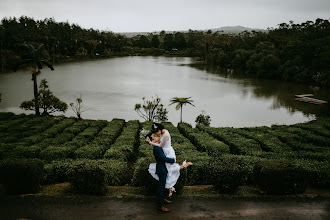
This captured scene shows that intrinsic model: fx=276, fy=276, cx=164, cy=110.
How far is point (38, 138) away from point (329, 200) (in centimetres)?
1437

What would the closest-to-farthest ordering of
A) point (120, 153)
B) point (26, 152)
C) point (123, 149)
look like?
1. point (120, 153)
2. point (26, 152)
3. point (123, 149)

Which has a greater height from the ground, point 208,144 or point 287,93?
point 208,144

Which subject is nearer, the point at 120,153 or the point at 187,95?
the point at 120,153

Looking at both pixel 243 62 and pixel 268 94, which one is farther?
pixel 243 62

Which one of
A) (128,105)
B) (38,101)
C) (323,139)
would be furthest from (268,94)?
(38,101)

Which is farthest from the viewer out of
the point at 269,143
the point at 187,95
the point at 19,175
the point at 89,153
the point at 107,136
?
the point at 187,95

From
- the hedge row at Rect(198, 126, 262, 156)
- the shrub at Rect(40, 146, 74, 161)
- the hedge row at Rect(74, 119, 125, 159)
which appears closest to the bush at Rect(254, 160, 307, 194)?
the hedge row at Rect(198, 126, 262, 156)

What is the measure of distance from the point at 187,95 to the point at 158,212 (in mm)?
34206

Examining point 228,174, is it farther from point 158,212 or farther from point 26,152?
point 26,152

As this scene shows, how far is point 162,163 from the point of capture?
263 inches

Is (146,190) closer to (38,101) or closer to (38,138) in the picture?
(38,138)

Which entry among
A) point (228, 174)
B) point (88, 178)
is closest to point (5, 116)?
point (88, 178)

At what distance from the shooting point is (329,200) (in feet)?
24.5

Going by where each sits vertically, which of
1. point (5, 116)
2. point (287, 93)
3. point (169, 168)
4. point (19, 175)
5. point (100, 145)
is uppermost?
point (169, 168)
